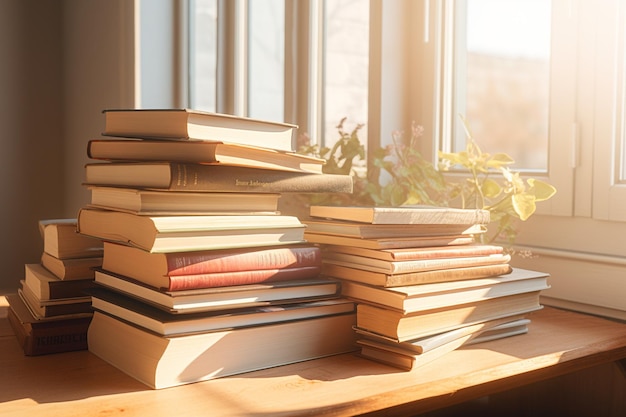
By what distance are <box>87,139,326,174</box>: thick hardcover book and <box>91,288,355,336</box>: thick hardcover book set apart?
20 cm

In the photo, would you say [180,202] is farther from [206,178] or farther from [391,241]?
[391,241]

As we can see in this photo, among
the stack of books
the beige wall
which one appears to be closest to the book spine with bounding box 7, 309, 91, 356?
the stack of books

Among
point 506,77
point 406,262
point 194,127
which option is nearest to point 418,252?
point 406,262

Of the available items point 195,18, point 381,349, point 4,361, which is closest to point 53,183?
point 195,18

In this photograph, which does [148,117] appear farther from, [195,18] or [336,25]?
[195,18]

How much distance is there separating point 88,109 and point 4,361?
206 cm

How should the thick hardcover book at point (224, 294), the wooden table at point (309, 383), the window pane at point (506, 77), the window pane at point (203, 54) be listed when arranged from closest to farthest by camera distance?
the wooden table at point (309, 383) → the thick hardcover book at point (224, 294) → the window pane at point (506, 77) → the window pane at point (203, 54)

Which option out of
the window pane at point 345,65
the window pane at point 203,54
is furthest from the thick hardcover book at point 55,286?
the window pane at point 203,54

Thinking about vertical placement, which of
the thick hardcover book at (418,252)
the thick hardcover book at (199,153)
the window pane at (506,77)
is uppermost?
the window pane at (506,77)

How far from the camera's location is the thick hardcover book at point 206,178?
974 mm

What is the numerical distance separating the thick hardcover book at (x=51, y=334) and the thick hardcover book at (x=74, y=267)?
0.07 metres

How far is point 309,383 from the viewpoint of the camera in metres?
0.93

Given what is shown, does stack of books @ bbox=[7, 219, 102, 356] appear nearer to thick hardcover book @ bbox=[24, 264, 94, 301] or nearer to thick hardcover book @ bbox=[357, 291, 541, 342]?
thick hardcover book @ bbox=[24, 264, 94, 301]

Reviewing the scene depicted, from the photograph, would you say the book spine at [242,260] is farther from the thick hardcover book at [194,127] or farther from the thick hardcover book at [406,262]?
the thick hardcover book at [194,127]
